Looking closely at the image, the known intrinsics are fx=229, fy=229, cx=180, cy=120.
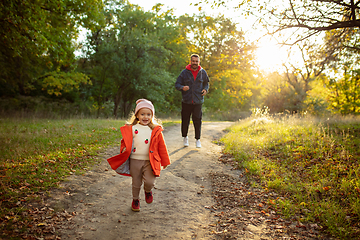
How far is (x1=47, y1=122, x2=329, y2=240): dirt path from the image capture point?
3000 millimetres

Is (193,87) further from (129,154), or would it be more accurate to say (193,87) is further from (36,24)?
(36,24)

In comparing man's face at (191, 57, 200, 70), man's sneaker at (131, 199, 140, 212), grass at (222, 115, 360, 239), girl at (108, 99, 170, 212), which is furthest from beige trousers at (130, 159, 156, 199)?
man's face at (191, 57, 200, 70)

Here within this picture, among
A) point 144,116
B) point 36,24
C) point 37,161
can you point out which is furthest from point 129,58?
point 144,116

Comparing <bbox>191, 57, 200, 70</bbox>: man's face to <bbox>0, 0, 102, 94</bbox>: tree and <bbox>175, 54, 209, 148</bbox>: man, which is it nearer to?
<bbox>175, 54, 209, 148</bbox>: man

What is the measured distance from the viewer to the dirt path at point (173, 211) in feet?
9.84

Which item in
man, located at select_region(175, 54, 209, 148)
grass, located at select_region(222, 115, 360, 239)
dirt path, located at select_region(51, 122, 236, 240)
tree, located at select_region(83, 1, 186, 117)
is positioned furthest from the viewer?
tree, located at select_region(83, 1, 186, 117)

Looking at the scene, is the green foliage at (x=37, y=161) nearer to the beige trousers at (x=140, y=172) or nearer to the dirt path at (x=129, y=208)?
the dirt path at (x=129, y=208)

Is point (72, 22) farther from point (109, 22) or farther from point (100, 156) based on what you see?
point (109, 22)

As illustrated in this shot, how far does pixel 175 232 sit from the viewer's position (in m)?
3.02

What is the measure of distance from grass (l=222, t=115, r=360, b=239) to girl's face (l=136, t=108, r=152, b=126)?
271 centimetres

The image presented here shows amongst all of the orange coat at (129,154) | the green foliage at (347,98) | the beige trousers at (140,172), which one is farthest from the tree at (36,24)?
the green foliage at (347,98)

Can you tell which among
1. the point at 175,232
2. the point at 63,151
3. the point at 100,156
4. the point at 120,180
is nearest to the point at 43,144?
the point at 63,151

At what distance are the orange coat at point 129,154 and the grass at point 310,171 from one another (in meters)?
2.26

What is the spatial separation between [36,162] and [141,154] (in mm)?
2776
